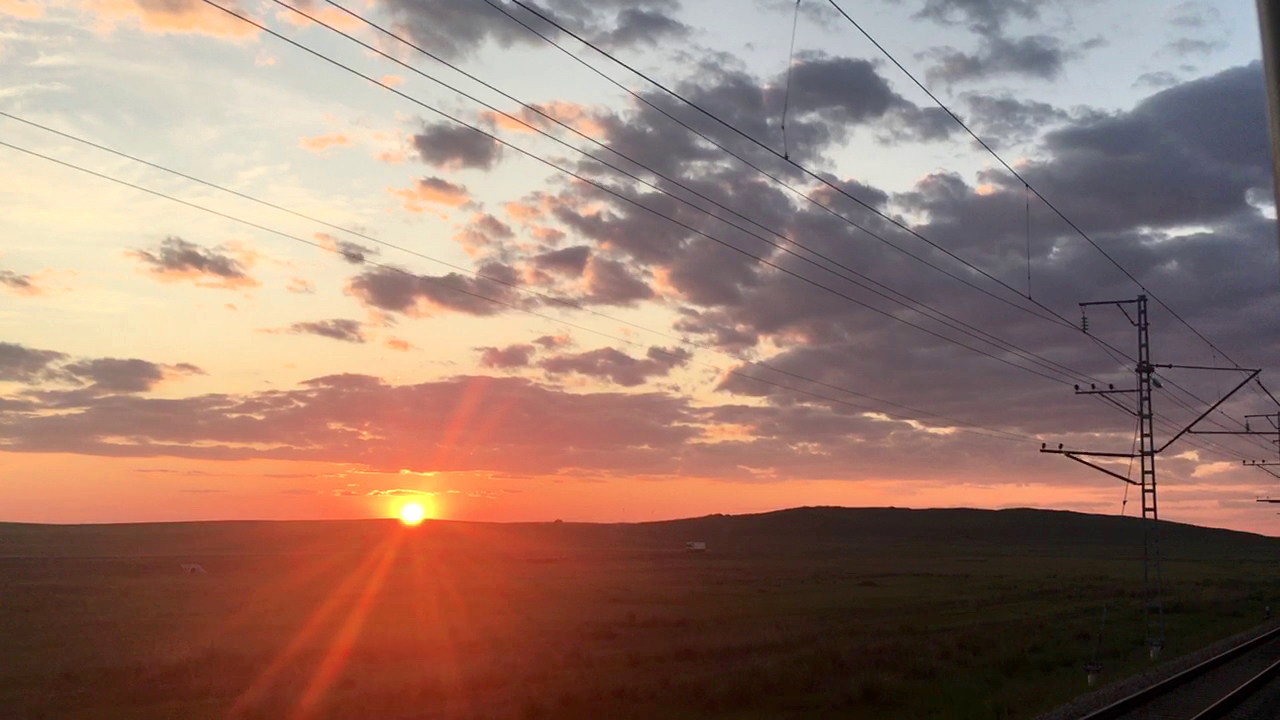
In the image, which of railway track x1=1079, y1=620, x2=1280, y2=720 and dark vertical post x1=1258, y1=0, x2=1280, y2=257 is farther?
railway track x1=1079, y1=620, x2=1280, y2=720

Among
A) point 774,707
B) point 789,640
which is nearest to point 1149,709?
point 774,707

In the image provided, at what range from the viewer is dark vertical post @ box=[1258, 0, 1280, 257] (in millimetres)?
5148

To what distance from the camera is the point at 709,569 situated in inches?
5012

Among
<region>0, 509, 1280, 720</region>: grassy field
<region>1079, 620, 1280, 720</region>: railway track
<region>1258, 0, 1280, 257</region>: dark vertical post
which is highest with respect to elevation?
<region>1258, 0, 1280, 257</region>: dark vertical post

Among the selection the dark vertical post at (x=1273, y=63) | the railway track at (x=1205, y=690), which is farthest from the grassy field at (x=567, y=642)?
the dark vertical post at (x=1273, y=63)

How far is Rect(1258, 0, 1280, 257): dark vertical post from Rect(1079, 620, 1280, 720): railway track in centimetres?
1959

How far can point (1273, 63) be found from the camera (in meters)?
5.30

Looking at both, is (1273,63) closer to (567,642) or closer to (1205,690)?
(1205,690)

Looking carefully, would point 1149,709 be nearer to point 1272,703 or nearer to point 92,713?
point 1272,703

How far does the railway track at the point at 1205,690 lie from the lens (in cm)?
2364

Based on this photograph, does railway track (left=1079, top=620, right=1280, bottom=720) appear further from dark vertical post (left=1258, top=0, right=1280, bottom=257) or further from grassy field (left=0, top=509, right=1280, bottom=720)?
dark vertical post (left=1258, top=0, right=1280, bottom=257)

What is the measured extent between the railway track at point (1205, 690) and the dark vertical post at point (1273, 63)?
64.3 ft

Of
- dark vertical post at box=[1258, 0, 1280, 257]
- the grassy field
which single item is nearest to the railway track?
the grassy field

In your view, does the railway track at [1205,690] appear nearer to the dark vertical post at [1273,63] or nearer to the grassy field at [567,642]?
the grassy field at [567,642]
